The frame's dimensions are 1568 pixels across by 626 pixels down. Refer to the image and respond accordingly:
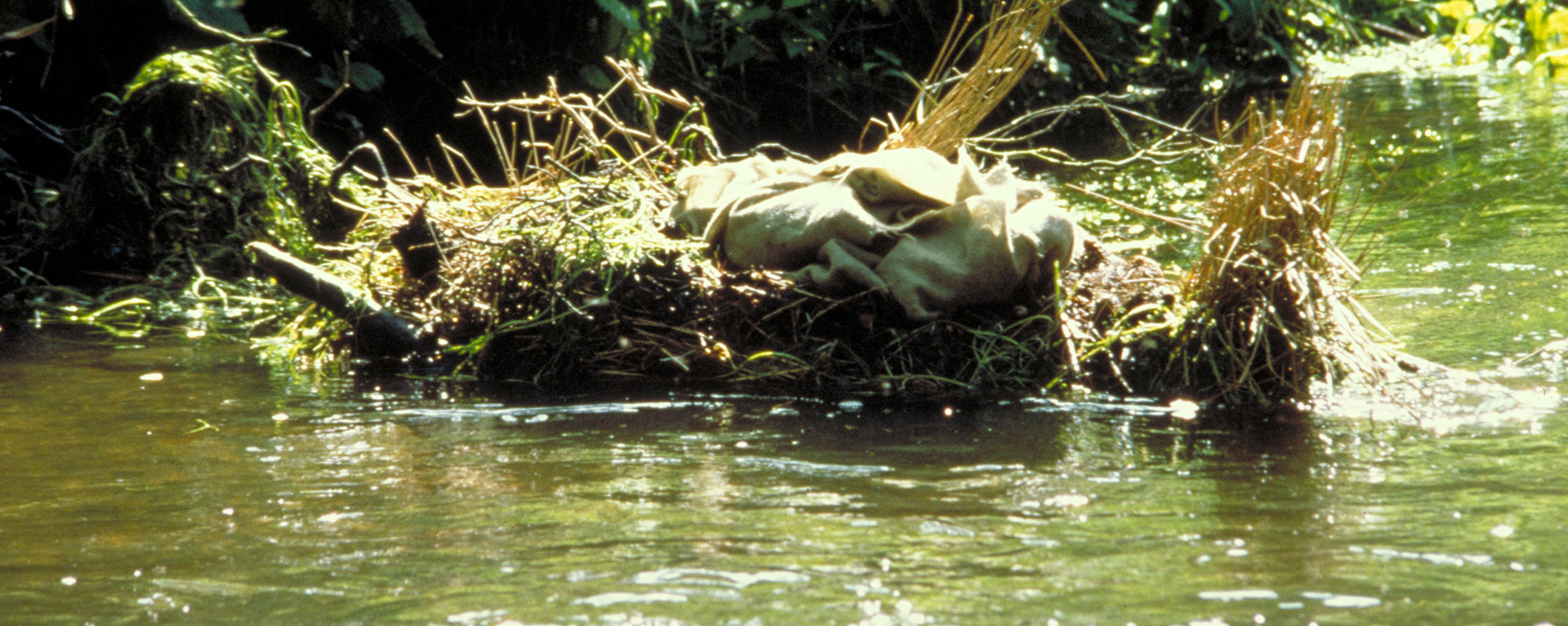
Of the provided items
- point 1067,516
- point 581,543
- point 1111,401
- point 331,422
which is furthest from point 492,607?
point 1111,401

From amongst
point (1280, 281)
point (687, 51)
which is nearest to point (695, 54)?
point (687, 51)

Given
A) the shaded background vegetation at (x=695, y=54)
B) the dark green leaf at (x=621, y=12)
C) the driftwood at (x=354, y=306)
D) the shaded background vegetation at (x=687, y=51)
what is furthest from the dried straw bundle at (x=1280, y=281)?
the dark green leaf at (x=621, y=12)

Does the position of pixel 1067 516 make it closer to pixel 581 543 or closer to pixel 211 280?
pixel 581 543

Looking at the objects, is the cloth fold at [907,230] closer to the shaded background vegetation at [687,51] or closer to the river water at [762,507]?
the river water at [762,507]

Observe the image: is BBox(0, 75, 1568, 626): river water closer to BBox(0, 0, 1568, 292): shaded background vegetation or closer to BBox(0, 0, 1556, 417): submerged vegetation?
BBox(0, 0, 1556, 417): submerged vegetation

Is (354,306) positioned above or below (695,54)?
below

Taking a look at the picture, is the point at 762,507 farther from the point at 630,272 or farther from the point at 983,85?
the point at 983,85

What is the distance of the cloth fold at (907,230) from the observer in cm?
387

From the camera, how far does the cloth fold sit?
387cm

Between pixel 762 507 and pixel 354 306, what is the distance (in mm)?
2235

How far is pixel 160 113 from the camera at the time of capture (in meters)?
5.92

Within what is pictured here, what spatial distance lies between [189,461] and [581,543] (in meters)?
1.20

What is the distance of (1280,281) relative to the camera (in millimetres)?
3592

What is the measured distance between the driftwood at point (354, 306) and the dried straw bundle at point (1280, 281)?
234 centimetres
